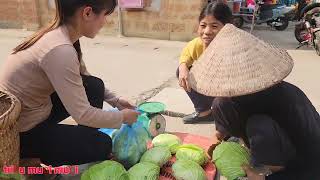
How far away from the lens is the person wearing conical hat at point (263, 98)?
1.71 m

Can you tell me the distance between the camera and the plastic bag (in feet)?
7.63

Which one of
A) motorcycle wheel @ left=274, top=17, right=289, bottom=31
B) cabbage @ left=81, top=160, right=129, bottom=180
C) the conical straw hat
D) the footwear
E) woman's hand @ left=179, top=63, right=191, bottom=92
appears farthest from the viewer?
motorcycle wheel @ left=274, top=17, right=289, bottom=31

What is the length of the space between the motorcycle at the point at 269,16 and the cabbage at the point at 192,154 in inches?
272

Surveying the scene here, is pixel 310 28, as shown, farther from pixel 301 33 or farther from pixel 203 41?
pixel 203 41

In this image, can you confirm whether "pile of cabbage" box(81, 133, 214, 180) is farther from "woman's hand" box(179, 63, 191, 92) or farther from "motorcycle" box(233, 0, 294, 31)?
"motorcycle" box(233, 0, 294, 31)

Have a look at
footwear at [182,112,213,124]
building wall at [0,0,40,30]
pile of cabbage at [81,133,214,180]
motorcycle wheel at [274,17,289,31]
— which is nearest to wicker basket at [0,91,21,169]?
pile of cabbage at [81,133,214,180]

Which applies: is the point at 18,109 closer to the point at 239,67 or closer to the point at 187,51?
the point at 239,67

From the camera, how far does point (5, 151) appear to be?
68.5 inches

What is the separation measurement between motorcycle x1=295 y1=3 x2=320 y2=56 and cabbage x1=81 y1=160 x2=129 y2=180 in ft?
16.3

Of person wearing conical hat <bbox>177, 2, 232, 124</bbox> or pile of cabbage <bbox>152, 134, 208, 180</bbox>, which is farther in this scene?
person wearing conical hat <bbox>177, 2, 232, 124</bbox>

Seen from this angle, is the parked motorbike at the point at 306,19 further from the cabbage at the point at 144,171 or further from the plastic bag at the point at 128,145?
the cabbage at the point at 144,171

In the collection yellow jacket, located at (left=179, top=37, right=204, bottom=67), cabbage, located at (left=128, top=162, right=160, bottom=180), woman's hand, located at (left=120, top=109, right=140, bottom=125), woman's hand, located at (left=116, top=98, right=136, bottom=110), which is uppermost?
yellow jacket, located at (left=179, top=37, right=204, bottom=67)

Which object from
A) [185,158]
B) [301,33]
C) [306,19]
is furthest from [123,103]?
[301,33]

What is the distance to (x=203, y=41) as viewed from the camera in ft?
9.55
